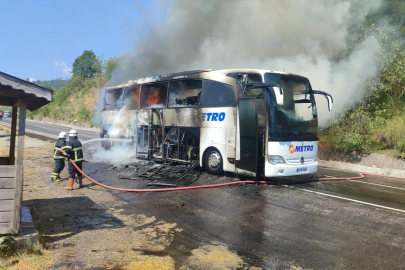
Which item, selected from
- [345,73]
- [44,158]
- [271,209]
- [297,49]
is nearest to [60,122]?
[44,158]

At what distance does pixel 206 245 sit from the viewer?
4.30 metres

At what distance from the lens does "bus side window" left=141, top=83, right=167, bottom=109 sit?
10.8 metres

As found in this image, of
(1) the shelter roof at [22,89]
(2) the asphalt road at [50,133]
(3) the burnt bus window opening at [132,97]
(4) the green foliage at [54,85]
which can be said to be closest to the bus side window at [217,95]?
(3) the burnt bus window opening at [132,97]

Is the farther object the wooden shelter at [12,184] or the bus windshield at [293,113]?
the bus windshield at [293,113]

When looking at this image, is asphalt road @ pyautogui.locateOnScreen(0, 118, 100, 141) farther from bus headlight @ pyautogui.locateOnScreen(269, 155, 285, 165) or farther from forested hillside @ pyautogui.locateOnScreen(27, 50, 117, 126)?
bus headlight @ pyautogui.locateOnScreen(269, 155, 285, 165)

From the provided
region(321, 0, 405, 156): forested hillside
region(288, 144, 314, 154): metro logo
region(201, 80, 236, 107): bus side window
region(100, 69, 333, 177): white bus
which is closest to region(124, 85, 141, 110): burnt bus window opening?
region(100, 69, 333, 177): white bus

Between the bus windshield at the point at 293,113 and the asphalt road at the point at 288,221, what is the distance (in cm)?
130

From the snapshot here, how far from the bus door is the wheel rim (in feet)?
2.38

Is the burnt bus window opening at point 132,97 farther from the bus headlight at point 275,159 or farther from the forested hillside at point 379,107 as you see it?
the forested hillside at point 379,107

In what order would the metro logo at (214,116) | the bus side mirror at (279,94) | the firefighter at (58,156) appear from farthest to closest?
the metro logo at (214,116) < the firefighter at (58,156) < the bus side mirror at (279,94)

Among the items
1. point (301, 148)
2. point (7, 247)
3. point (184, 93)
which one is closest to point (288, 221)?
point (301, 148)

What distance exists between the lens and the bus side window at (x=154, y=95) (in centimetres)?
1077

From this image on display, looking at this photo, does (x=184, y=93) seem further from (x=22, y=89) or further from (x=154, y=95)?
(x=22, y=89)

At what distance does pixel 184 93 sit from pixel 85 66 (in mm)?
54679
